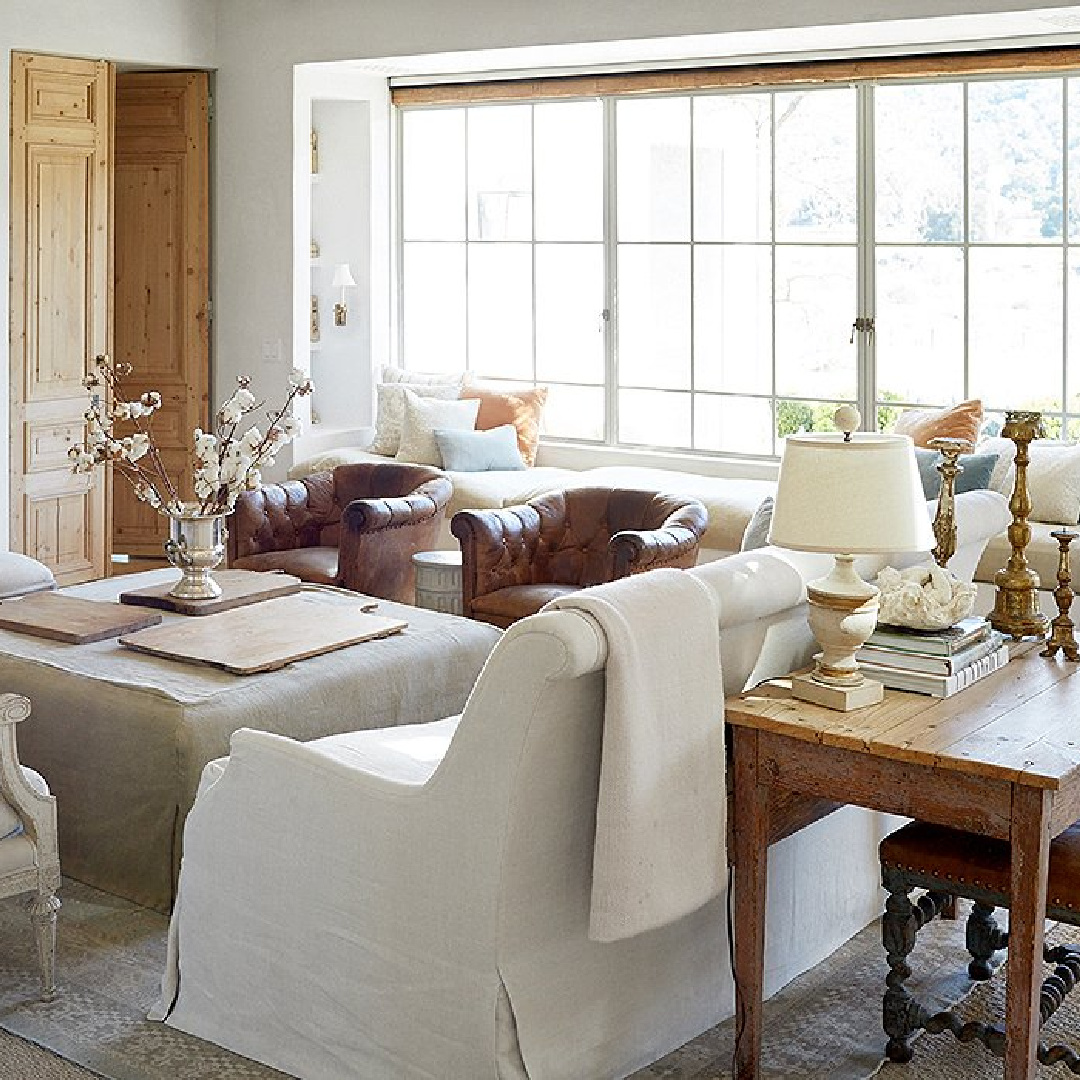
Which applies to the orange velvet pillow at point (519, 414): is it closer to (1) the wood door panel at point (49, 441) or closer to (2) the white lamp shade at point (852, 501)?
(1) the wood door panel at point (49, 441)

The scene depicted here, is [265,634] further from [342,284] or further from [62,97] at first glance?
[342,284]

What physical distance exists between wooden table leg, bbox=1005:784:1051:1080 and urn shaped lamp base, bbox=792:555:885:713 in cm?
42

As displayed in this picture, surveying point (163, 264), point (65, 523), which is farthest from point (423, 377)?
point (65, 523)

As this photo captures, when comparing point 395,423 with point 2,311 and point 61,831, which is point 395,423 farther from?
point 61,831

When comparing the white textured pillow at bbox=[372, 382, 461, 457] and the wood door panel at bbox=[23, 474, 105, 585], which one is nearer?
the wood door panel at bbox=[23, 474, 105, 585]

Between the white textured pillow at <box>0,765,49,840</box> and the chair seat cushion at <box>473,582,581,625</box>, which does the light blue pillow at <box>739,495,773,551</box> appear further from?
the white textured pillow at <box>0,765,49,840</box>

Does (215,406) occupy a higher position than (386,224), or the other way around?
(386,224)

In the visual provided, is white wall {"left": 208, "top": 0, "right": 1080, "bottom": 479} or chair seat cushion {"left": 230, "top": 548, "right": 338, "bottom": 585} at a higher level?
white wall {"left": 208, "top": 0, "right": 1080, "bottom": 479}

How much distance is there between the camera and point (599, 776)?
9.93ft

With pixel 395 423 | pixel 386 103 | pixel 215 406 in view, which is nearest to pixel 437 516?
pixel 395 423

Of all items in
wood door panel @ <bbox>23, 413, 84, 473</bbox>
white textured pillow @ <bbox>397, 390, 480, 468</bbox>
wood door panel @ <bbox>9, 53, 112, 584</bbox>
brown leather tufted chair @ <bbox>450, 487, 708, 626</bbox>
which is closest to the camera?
brown leather tufted chair @ <bbox>450, 487, 708, 626</bbox>

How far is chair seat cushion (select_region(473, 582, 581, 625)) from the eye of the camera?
5.60m

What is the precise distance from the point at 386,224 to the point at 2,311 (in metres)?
2.21

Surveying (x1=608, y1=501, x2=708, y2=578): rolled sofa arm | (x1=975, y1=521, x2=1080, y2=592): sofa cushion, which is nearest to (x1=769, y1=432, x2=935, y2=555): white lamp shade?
(x1=608, y1=501, x2=708, y2=578): rolled sofa arm
